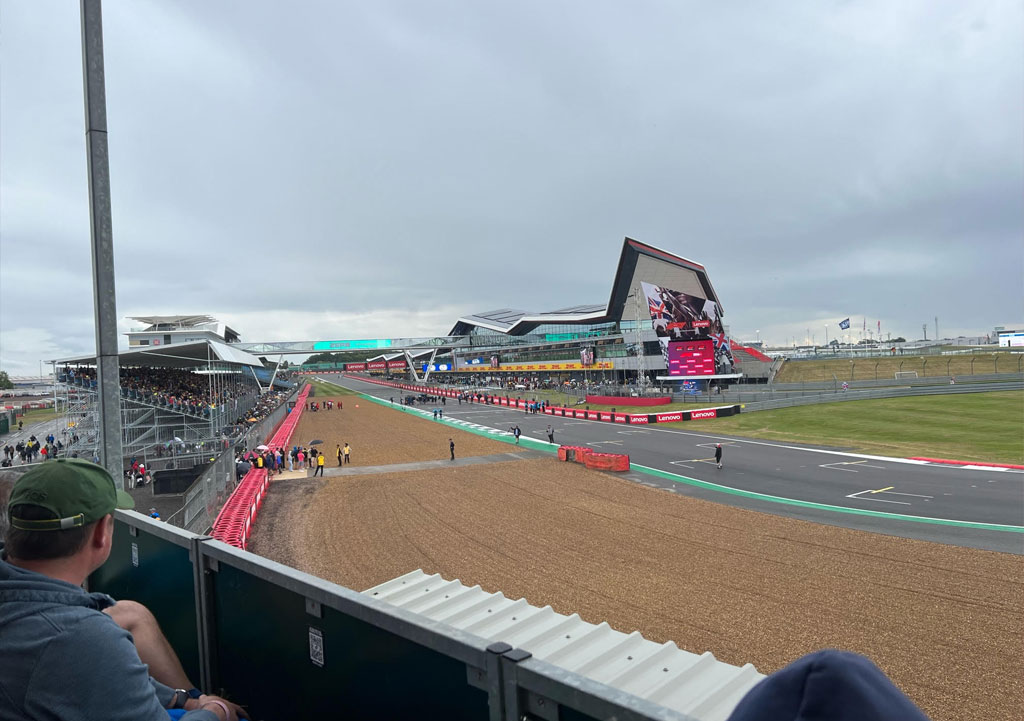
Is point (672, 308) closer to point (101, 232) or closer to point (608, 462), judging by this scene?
point (608, 462)

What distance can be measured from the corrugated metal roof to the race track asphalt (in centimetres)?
1434

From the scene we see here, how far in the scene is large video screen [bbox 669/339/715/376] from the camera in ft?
173

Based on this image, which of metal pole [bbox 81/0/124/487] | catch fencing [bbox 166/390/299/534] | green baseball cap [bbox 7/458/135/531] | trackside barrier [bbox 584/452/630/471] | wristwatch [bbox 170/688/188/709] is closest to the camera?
green baseball cap [bbox 7/458/135/531]

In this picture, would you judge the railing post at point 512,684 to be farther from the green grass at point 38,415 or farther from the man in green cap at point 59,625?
the green grass at point 38,415

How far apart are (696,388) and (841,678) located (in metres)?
56.3

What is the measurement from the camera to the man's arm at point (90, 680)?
1796 millimetres

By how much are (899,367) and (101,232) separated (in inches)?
3516

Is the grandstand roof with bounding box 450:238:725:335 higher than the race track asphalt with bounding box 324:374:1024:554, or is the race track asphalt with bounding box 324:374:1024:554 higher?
the grandstand roof with bounding box 450:238:725:335

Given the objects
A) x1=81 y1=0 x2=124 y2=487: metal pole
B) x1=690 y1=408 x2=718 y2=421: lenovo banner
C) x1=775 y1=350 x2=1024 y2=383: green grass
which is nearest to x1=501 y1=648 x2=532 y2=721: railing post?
x1=81 y1=0 x2=124 y2=487: metal pole

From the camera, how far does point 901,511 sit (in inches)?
699

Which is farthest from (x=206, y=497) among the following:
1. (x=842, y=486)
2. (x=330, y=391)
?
(x=330, y=391)

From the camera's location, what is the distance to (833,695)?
2.99ft

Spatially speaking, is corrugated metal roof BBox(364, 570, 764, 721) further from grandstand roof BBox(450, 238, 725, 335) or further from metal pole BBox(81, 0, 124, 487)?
grandstand roof BBox(450, 238, 725, 335)

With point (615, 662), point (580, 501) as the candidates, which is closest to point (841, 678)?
point (615, 662)
